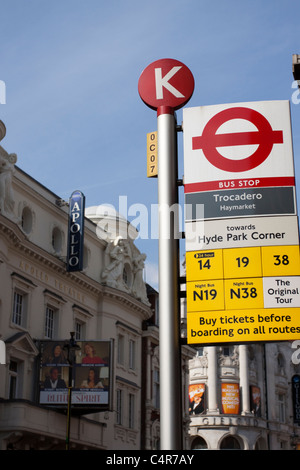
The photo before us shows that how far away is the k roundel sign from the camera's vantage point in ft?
31.0

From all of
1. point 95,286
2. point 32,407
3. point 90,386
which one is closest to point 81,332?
point 95,286

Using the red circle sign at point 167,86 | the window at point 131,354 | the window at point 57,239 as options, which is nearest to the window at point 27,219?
the window at point 57,239

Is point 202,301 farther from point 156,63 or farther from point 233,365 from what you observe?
point 233,365

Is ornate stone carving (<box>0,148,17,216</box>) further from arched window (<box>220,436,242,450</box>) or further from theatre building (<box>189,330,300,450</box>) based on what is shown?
arched window (<box>220,436,242,450</box>)

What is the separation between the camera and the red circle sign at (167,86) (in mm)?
9734

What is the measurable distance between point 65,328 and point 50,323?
112cm

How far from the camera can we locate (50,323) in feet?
129

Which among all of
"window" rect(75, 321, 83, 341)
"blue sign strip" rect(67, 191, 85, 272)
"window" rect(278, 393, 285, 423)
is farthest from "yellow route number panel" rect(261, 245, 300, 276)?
"window" rect(278, 393, 285, 423)

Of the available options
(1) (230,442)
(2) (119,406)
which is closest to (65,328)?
(2) (119,406)

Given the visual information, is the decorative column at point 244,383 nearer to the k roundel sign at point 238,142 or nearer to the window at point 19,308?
the window at point 19,308

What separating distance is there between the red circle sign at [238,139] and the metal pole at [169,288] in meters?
0.45

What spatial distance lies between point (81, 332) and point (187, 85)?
3398 cm

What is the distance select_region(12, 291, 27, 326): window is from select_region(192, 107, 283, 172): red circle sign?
2788cm

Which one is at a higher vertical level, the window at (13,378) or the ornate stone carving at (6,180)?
the ornate stone carving at (6,180)
